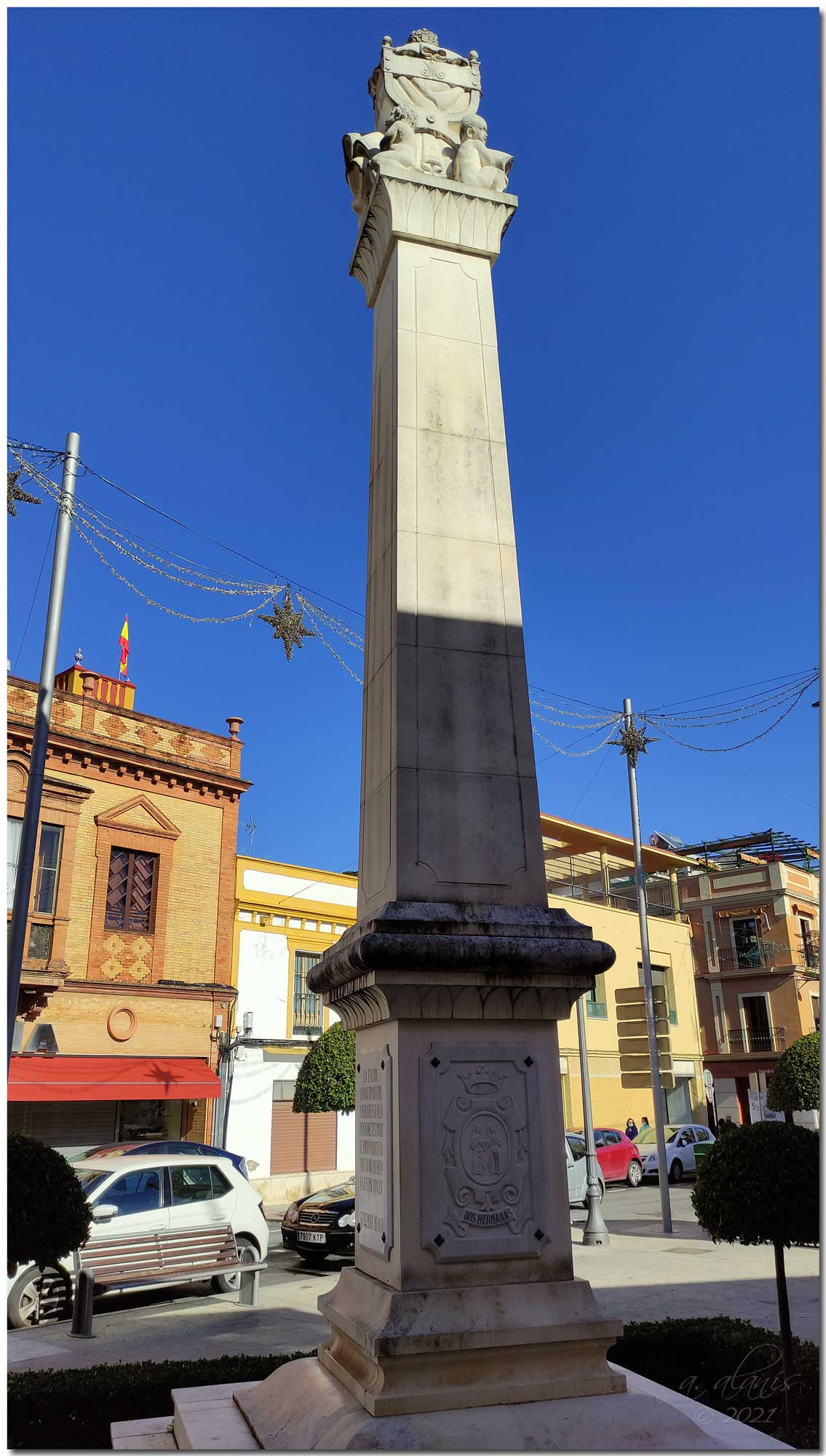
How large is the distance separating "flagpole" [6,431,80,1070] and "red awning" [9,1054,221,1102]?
6990 mm

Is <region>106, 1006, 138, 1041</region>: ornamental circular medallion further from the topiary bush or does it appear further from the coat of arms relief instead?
the coat of arms relief

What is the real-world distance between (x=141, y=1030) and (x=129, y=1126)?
182 cm

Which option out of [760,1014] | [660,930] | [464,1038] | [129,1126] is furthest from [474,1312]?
[760,1014]

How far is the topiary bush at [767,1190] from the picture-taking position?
6457 millimetres

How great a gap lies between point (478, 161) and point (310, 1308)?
10646mm

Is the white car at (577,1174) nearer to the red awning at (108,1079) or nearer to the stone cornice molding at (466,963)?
the red awning at (108,1079)

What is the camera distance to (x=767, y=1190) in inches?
256

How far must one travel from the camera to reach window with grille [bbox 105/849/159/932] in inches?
821

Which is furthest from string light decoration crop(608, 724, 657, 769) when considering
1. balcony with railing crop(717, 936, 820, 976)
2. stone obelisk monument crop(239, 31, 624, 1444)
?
balcony with railing crop(717, 936, 820, 976)

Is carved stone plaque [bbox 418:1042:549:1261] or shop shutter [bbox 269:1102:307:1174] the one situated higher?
carved stone plaque [bbox 418:1042:549:1261]

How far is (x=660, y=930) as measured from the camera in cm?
3809

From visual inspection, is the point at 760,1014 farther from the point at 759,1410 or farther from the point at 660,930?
the point at 759,1410

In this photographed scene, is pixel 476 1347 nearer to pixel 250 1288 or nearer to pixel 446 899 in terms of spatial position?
pixel 446 899

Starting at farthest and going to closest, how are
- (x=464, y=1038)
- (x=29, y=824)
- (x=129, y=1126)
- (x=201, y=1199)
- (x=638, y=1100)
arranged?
(x=638, y=1100)
(x=129, y=1126)
(x=201, y=1199)
(x=29, y=824)
(x=464, y=1038)
